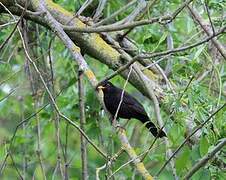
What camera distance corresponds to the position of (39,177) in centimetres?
634

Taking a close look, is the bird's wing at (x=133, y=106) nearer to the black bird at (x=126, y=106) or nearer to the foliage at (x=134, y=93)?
the black bird at (x=126, y=106)

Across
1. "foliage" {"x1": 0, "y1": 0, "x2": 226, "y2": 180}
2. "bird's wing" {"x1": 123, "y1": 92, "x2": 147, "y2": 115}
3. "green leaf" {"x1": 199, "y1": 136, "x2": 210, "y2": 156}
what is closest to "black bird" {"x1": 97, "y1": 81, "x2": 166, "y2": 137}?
"bird's wing" {"x1": 123, "y1": 92, "x2": 147, "y2": 115}

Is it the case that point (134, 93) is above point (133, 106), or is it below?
below

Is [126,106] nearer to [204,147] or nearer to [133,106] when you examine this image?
[133,106]

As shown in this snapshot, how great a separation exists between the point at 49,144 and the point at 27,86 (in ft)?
1.83

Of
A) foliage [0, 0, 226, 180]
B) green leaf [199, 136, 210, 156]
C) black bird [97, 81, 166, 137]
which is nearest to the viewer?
green leaf [199, 136, 210, 156]

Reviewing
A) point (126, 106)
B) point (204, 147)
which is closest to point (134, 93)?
point (126, 106)

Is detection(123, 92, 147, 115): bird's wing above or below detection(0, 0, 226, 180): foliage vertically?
below

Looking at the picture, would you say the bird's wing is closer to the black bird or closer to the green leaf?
the black bird

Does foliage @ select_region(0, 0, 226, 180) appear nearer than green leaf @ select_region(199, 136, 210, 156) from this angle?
No

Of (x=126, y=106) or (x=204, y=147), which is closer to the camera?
(x=204, y=147)

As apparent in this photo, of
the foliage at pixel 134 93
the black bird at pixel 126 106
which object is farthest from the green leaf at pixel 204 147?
the black bird at pixel 126 106

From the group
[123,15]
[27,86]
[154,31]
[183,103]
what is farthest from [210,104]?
[27,86]

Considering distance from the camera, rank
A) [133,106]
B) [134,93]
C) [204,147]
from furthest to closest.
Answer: [134,93] < [133,106] < [204,147]
